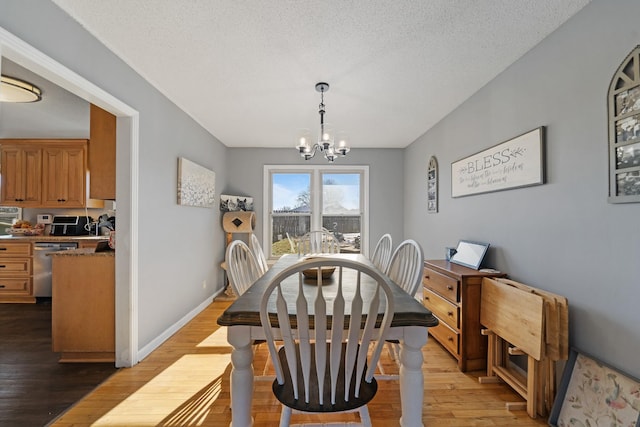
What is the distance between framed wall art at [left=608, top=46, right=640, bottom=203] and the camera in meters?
1.32

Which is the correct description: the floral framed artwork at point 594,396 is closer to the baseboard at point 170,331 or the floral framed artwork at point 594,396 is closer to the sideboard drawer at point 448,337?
the sideboard drawer at point 448,337

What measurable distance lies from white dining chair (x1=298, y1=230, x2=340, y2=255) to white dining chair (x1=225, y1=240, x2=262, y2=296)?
4.55ft

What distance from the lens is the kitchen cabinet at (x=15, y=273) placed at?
12.0ft

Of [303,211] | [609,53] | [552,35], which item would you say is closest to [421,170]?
[303,211]

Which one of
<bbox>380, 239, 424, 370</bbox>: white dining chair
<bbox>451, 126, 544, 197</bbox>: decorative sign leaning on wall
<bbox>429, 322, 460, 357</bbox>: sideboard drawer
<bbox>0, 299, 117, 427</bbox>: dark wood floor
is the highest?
<bbox>451, 126, 544, 197</bbox>: decorative sign leaning on wall

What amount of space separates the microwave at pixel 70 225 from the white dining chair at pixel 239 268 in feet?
11.1

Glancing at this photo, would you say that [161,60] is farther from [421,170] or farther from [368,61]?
[421,170]

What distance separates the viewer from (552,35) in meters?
1.80

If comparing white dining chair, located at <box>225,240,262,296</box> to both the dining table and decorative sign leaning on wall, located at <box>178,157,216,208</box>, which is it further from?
decorative sign leaning on wall, located at <box>178,157,216,208</box>

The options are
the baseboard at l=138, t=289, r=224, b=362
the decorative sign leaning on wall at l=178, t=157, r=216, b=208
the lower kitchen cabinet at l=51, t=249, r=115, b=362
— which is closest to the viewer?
the lower kitchen cabinet at l=51, t=249, r=115, b=362

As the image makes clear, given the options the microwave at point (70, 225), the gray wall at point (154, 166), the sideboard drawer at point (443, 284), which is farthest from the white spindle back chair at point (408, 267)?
the microwave at point (70, 225)

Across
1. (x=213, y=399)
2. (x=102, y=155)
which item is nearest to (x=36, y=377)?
(x=213, y=399)

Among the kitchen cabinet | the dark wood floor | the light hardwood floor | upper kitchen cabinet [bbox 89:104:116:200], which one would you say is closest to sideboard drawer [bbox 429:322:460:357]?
the light hardwood floor

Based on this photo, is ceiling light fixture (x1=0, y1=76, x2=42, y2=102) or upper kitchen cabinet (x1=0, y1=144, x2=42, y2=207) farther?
upper kitchen cabinet (x1=0, y1=144, x2=42, y2=207)
